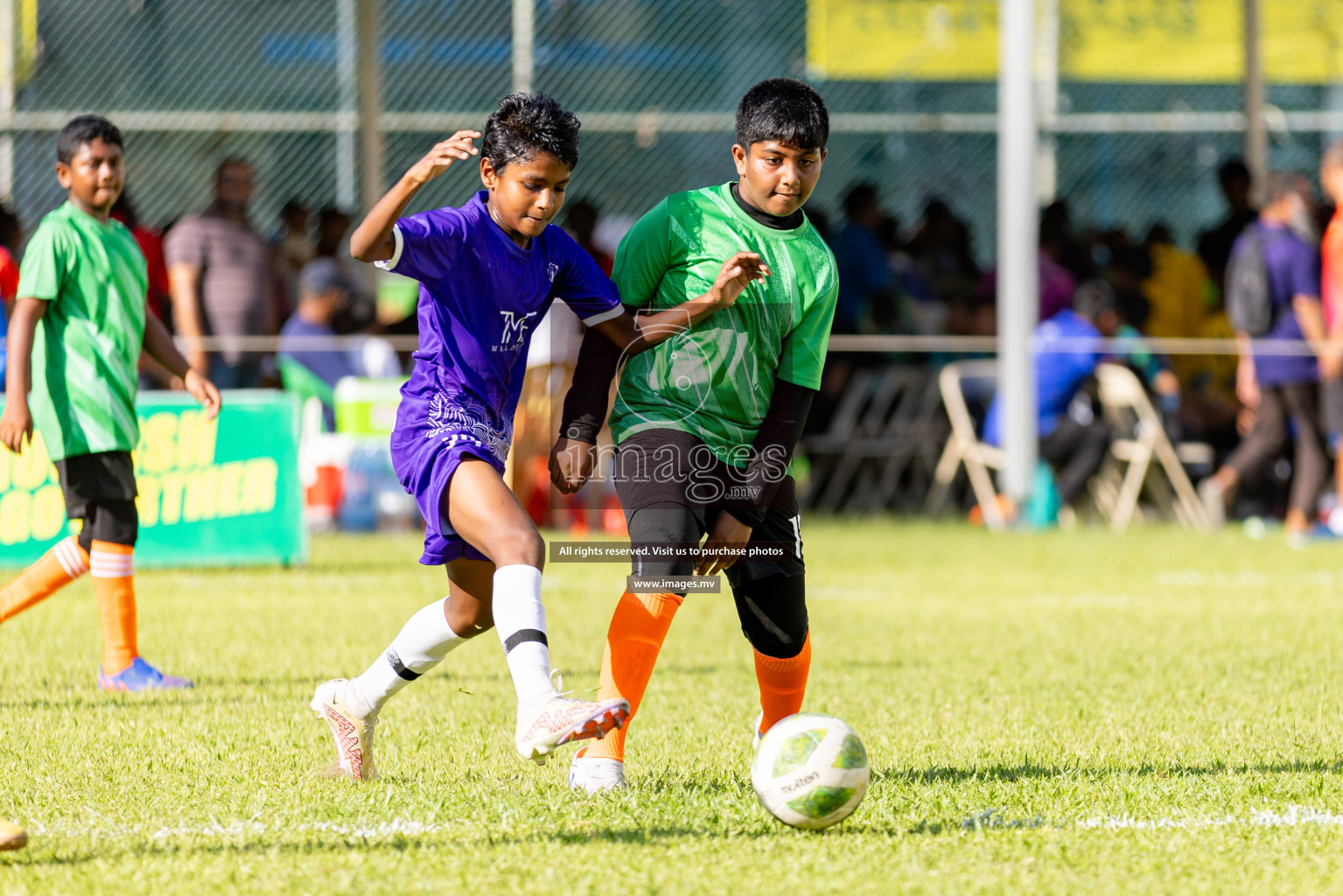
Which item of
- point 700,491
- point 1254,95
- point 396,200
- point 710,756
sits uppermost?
point 1254,95

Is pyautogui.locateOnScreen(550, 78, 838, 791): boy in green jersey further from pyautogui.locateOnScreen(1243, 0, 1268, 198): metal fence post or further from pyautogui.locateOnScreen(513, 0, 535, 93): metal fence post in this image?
pyautogui.locateOnScreen(1243, 0, 1268, 198): metal fence post

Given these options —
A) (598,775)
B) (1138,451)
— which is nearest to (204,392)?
(598,775)

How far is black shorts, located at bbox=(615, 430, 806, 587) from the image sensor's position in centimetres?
402

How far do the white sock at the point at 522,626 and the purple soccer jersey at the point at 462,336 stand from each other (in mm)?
298

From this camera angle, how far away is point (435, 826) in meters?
3.56

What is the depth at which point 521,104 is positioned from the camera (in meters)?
3.90

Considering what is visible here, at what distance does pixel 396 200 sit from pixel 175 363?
2461 millimetres

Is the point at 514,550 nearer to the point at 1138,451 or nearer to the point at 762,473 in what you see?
the point at 762,473

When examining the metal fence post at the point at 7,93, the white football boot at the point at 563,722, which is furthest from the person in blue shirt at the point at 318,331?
the white football boot at the point at 563,722

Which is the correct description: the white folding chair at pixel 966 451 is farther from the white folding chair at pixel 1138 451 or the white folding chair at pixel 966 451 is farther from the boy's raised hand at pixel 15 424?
the boy's raised hand at pixel 15 424

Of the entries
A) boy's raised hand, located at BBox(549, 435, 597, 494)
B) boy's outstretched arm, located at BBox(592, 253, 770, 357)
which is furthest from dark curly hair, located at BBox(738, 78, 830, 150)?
boy's raised hand, located at BBox(549, 435, 597, 494)

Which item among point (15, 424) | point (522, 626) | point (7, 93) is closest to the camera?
point (522, 626)

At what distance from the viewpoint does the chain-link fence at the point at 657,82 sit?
15.0m

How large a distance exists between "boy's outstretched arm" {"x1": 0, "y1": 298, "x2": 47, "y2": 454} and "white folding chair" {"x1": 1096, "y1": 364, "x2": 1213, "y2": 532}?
26.9 feet
